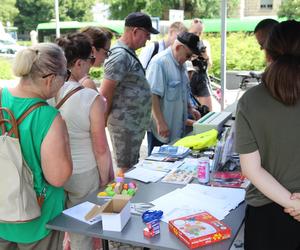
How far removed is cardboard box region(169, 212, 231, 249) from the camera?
4.45ft

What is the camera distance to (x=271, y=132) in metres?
1.34

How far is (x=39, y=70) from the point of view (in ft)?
4.96

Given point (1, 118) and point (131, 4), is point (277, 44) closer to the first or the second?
point (1, 118)

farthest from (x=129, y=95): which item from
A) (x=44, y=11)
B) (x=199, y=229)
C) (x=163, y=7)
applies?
(x=44, y=11)

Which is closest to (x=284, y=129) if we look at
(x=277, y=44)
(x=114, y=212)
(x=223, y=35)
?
(x=277, y=44)

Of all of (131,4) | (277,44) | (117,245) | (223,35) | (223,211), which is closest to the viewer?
(277,44)

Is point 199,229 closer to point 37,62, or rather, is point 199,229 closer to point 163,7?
point 37,62

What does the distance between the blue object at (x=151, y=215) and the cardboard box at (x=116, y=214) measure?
7cm

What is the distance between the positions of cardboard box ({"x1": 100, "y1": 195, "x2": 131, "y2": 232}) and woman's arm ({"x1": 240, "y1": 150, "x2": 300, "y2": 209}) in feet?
1.67

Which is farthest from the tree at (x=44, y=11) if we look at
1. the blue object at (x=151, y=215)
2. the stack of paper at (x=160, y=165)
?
the blue object at (x=151, y=215)

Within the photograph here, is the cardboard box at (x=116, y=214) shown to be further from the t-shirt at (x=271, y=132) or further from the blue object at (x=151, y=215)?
the t-shirt at (x=271, y=132)

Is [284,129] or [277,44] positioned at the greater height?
[277,44]

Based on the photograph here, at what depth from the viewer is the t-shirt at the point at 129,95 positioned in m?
2.77

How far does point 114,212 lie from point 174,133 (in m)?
1.70
